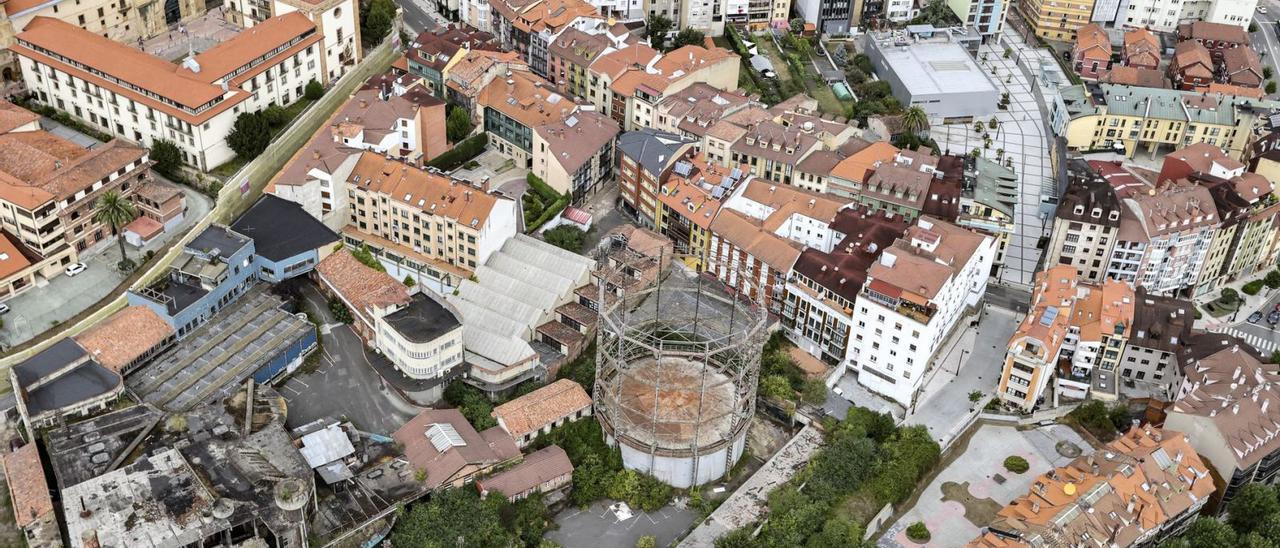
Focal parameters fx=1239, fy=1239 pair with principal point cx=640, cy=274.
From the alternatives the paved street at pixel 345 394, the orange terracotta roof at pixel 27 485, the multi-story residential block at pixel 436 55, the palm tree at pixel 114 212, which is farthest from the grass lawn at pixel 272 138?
the orange terracotta roof at pixel 27 485

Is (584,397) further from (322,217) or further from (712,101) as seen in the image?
(712,101)

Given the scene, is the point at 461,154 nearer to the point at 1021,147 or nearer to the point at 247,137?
the point at 247,137

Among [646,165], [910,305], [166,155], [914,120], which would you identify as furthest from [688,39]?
[166,155]

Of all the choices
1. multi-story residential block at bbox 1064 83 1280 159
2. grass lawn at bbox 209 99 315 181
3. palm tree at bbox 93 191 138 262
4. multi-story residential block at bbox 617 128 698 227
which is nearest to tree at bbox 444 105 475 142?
grass lawn at bbox 209 99 315 181

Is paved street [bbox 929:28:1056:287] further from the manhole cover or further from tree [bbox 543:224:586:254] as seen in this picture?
tree [bbox 543:224:586:254]

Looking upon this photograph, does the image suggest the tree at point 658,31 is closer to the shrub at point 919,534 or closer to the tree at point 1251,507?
the shrub at point 919,534
